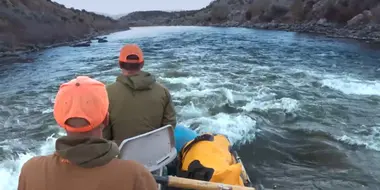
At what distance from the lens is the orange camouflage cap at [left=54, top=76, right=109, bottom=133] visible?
1.77 meters

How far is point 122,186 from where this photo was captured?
175 cm

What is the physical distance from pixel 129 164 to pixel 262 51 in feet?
78.8

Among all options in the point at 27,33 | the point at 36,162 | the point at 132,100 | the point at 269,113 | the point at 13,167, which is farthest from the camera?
the point at 27,33

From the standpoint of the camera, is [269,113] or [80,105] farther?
[269,113]

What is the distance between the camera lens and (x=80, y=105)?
178cm

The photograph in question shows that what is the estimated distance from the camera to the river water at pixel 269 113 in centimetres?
684

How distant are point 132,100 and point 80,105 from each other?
2.10 metres

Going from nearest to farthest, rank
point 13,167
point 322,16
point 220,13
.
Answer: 1. point 13,167
2. point 322,16
3. point 220,13

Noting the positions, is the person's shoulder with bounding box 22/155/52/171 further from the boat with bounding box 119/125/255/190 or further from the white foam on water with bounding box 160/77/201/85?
the white foam on water with bounding box 160/77/201/85

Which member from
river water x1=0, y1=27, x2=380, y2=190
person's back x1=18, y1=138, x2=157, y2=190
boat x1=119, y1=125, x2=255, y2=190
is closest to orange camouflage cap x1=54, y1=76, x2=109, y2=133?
person's back x1=18, y1=138, x2=157, y2=190

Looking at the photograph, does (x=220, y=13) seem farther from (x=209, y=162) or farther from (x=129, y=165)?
(x=129, y=165)

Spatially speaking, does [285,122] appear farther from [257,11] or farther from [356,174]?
[257,11]

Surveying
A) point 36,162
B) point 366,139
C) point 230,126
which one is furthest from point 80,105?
point 366,139

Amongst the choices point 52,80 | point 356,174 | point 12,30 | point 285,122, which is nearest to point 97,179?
point 356,174
